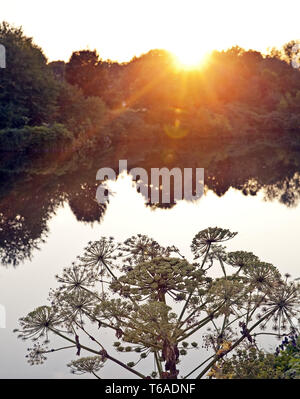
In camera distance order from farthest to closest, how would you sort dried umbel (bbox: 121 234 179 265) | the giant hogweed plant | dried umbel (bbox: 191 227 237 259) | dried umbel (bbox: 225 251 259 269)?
dried umbel (bbox: 121 234 179 265)
dried umbel (bbox: 191 227 237 259)
dried umbel (bbox: 225 251 259 269)
the giant hogweed plant

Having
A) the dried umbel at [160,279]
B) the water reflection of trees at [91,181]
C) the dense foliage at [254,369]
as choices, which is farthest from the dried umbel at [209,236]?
the water reflection of trees at [91,181]

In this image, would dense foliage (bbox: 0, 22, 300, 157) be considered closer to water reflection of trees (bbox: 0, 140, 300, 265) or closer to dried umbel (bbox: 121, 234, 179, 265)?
water reflection of trees (bbox: 0, 140, 300, 265)

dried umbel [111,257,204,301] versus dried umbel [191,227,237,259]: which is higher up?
dried umbel [191,227,237,259]

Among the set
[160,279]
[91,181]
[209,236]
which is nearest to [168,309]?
[160,279]

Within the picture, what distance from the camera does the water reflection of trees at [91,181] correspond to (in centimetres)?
1476

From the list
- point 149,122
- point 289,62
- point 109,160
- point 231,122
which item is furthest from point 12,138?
point 289,62

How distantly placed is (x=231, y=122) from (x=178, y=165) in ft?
93.8

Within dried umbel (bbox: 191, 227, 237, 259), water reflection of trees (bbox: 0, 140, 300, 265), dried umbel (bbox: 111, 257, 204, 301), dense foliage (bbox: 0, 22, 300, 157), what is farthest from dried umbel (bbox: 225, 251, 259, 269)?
dense foliage (bbox: 0, 22, 300, 157)

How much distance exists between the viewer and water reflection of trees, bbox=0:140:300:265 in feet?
48.4

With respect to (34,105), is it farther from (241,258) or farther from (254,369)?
(254,369)

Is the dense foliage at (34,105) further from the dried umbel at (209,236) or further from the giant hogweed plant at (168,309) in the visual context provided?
the giant hogweed plant at (168,309)
